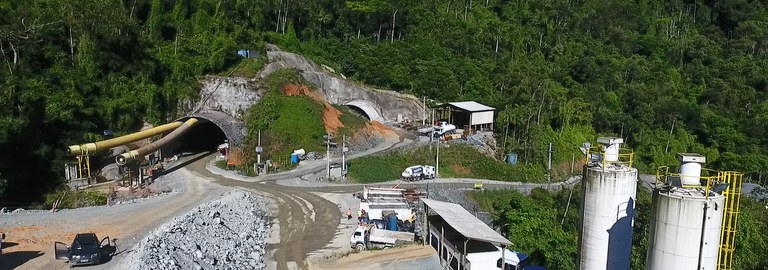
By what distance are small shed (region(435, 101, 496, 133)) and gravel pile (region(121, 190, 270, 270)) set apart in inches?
1179

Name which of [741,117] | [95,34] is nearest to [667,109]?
[741,117]

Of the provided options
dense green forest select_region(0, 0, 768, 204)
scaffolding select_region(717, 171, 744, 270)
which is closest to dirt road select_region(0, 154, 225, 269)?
dense green forest select_region(0, 0, 768, 204)

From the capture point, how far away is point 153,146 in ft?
130

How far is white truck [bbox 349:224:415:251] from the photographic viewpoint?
86.7 ft

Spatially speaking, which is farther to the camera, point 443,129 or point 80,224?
point 443,129

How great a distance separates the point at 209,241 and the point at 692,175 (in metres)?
19.7

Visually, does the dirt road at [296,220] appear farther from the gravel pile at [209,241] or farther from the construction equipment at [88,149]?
the construction equipment at [88,149]

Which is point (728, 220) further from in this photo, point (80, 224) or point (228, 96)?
point (228, 96)

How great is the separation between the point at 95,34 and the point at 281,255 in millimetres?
31557

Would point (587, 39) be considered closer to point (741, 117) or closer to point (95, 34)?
point (741, 117)

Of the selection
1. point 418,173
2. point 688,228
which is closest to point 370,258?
point 688,228

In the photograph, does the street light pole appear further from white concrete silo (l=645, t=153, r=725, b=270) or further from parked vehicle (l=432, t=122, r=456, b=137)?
white concrete silo (l=645, t=153, r=725, b=270)

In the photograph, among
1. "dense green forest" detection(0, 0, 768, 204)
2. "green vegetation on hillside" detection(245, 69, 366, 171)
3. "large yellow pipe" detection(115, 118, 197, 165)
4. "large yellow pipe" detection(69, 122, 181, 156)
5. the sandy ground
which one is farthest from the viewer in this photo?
"green vegetation on hillside" detection(245, 69, 366, 171)

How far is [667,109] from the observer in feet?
218
